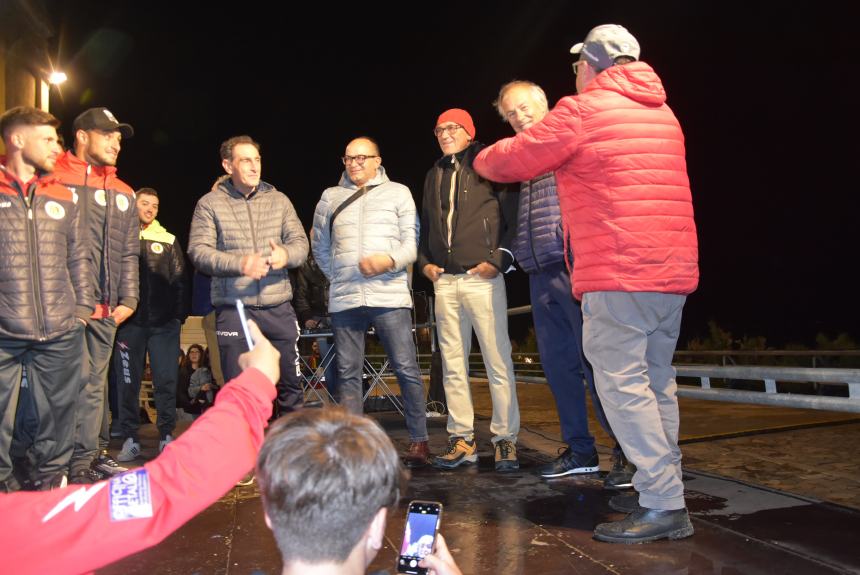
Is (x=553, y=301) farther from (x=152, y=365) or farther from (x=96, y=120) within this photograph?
(x=152, y=365)

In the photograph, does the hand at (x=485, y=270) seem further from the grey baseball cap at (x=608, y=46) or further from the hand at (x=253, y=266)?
the grey baseball cap at (x=608, y=46)

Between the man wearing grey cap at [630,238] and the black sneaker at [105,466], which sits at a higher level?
the man wearing grey cap at [630,238]

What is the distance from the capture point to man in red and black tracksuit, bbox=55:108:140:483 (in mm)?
4059

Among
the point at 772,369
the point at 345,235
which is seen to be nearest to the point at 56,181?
the point at 345,235

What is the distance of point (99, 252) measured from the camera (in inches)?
169

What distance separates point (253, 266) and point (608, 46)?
7.04ft

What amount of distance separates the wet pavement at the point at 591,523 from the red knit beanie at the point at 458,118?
6.79ft

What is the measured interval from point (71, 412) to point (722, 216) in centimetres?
3463

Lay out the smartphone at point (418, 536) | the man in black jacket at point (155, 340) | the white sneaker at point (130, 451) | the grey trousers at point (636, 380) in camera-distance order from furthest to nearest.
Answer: the man in black jacket at point (155, 340), the white sneaker at point (130, 451), the grey trousers at point (636, 380), the smartphone at point (418, 536)

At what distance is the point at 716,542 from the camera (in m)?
Result: 2.63

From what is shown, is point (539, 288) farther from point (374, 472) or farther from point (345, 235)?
point (374, 472)

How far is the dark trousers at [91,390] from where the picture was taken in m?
4.02

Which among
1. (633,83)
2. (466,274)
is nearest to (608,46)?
(633,83)

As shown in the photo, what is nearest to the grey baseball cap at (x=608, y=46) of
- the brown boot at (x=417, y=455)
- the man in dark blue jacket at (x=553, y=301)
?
the man in dark blue jacket at (x=553, y=301)
